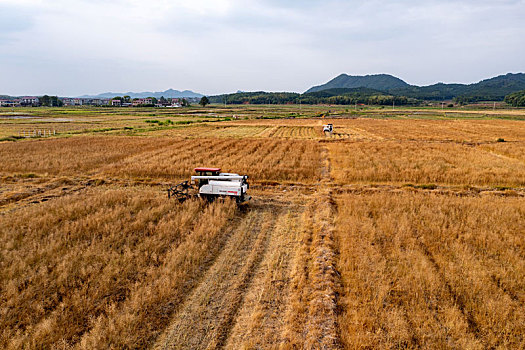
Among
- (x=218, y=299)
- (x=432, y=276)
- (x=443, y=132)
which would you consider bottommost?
(x=218, y=299)

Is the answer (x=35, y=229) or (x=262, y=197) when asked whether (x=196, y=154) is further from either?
(x=35, y=229)

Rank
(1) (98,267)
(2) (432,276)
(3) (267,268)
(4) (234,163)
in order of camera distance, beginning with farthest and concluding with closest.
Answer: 1. (4) (234,163)
2. (3) (267,268)
3. (1) (98,267)
4. (2) (432,276)

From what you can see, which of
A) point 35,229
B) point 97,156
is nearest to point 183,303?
point 35,229

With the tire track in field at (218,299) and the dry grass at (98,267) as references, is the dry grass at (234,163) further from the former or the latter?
the tire track in field at (218,299)

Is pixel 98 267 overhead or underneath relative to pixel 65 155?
underneath

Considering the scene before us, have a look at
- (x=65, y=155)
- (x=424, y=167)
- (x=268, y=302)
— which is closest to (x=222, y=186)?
(x=268, y=302)

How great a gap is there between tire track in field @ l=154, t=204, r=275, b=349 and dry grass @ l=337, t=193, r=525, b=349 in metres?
2.44

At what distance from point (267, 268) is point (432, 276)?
4.26m

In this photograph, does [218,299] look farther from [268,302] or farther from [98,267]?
[98,267]

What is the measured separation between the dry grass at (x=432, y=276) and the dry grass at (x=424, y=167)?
19.9 ft

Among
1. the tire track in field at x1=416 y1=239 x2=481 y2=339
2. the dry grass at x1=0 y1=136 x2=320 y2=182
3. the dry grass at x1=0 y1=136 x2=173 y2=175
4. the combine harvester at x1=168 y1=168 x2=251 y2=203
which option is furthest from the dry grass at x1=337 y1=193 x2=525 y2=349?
the dry grass at x1=0 y1=136 x2=173 y2=175

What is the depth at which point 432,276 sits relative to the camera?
24.4 feet

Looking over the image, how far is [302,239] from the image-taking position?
10227mm

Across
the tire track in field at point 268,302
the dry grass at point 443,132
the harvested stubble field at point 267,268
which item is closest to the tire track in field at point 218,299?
the harvested stubble field at point 267,268
